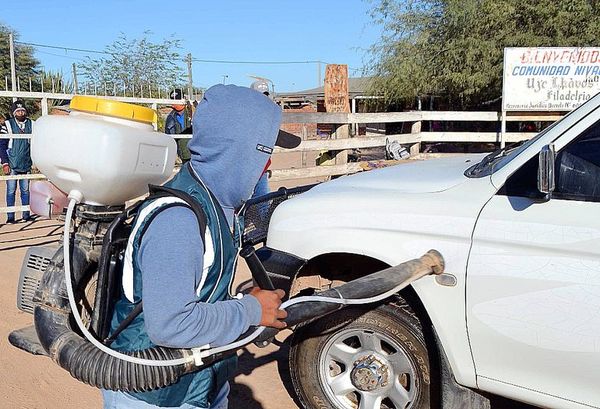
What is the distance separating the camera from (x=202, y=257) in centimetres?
172

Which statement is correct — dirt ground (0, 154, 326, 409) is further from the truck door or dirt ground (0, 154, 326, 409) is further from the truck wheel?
the truck door

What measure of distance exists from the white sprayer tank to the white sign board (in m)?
12.2

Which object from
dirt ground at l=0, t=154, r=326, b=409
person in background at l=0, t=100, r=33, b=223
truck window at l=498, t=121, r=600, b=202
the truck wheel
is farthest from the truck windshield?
person in background at l=0, t=100, r=33, b=223

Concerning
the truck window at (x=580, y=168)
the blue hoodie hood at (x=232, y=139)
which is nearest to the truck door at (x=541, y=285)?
the truck window at (x=580, y=168)

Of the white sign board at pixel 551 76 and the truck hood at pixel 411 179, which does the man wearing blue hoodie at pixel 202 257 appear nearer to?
the truck hood at pixel 411 179

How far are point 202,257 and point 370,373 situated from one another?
173 cm

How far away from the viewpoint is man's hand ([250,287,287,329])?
1.85m

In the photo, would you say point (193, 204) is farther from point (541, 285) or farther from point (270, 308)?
point (541, 285)

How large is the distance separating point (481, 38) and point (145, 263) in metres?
18.0

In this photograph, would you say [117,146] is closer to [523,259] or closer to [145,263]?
[145,263]

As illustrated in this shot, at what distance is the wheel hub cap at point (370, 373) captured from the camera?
3.15 m

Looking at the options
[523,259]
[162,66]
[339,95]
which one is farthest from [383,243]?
[162,66]

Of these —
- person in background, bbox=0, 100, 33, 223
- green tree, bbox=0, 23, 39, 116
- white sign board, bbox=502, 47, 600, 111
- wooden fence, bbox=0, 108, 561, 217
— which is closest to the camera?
person in background, bbox=0, 100, 33, 223

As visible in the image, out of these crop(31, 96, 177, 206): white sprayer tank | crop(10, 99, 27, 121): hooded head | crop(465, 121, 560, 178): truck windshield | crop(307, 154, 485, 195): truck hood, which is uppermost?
crop(10, 99, 27, 121): hooded head
